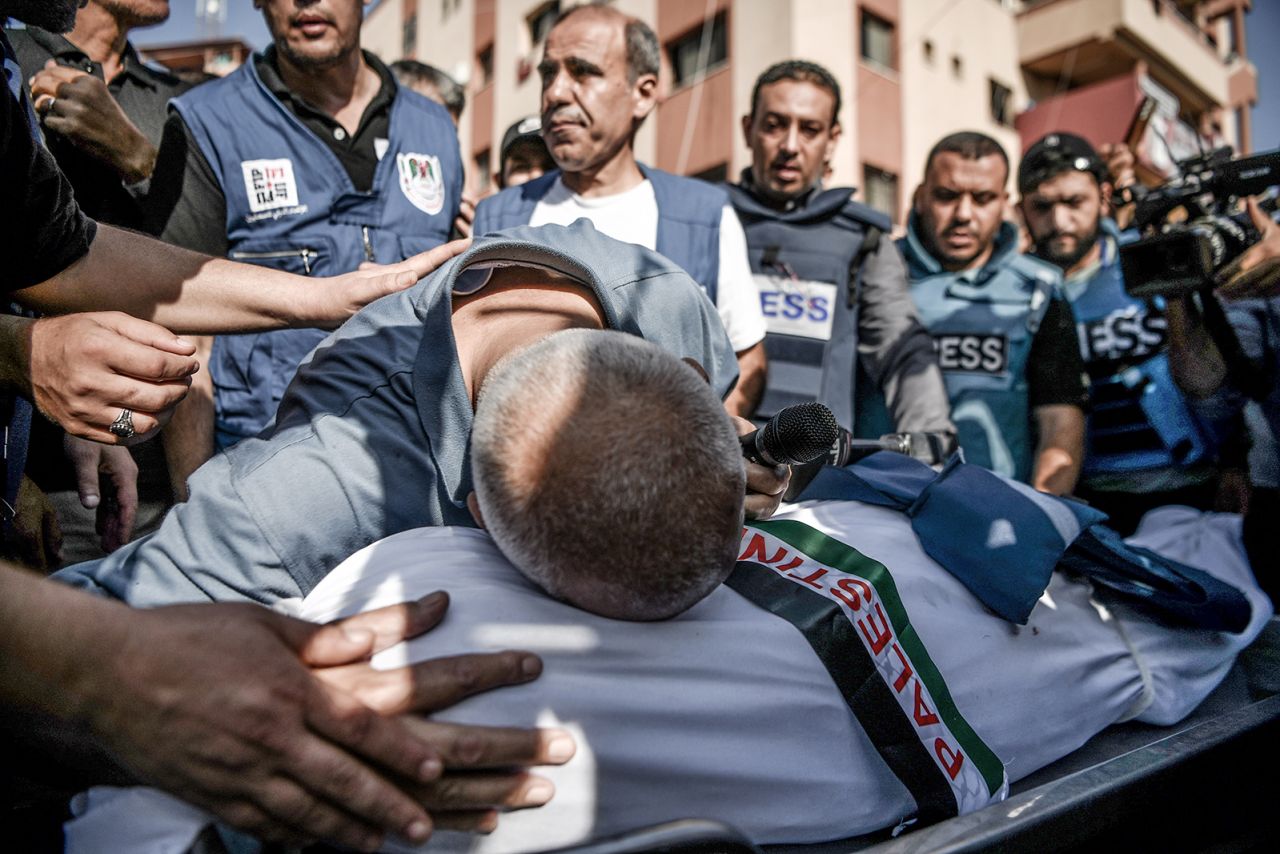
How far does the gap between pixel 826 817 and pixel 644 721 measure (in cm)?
33

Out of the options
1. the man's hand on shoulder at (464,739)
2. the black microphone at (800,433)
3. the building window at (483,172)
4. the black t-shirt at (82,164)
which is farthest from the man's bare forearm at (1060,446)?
the building window at (483,172)

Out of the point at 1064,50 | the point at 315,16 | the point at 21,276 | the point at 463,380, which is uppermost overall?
the point at 1064,50

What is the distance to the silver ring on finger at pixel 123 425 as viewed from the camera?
1.38 meters

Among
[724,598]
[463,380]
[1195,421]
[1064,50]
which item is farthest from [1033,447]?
[1064,50]

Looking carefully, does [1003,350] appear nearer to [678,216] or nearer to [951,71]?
[678,216]

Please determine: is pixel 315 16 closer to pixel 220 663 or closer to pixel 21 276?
pixel 21 276

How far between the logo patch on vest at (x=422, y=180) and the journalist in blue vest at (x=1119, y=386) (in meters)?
2.22

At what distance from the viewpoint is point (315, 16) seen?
2.35 m

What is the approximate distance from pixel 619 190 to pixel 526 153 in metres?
0.91

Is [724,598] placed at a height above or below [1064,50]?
below

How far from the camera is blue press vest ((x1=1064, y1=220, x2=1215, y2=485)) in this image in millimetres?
2871

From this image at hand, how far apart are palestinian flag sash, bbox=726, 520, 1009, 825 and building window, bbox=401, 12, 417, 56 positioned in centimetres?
1825

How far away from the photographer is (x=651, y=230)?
2.60 m

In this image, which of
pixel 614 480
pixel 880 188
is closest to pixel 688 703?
pixel 614 480
